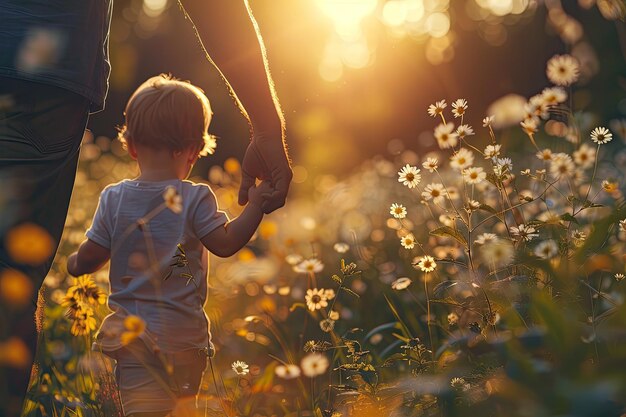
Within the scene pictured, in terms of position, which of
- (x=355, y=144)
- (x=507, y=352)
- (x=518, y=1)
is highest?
(x=518, y=1)

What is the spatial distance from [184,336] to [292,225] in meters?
2.41

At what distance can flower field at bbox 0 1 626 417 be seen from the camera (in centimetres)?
150

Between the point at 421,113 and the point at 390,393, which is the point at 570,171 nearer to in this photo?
the point at 390,393

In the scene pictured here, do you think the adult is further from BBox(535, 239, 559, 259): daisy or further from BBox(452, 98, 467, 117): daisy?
BBox(535, 239, 559, 259): daisy

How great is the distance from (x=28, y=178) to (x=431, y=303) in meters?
1.95

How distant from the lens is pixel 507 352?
4.50 feet

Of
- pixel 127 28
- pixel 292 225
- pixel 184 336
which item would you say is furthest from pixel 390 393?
pixel 127 28

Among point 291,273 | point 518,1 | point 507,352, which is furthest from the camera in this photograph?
point 518,1

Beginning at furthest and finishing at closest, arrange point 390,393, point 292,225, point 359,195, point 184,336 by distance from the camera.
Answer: point 359,195 < point 292,225 < point 184,336 < point 390,393

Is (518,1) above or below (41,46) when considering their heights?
above

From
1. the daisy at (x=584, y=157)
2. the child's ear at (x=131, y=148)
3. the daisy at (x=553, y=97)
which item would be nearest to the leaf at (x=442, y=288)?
the daisy at (x=553, y=97)

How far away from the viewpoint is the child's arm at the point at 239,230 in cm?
257

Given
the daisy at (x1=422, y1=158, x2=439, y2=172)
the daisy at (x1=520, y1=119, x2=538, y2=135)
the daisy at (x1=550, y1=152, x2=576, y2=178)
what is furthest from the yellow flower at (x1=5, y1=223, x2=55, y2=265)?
the daisy at (x1=550, y1=152, x2=576, y2=178)

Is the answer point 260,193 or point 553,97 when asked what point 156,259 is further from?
point 553,97
